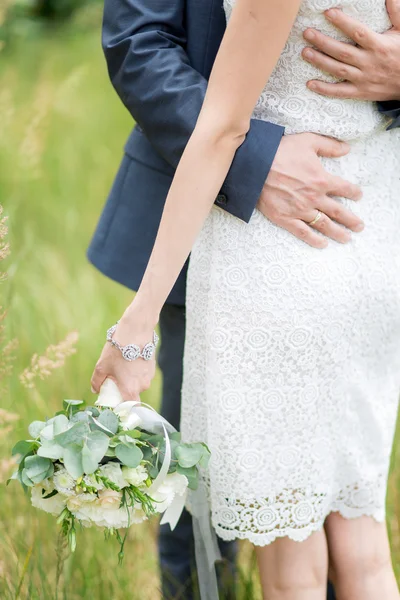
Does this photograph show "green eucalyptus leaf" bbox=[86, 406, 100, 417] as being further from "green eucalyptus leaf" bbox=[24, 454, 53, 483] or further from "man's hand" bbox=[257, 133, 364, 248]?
"man's hand" bbox=[257, 133, 364, 248]

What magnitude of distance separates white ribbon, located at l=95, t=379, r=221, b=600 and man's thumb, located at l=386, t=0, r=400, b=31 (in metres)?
0.77

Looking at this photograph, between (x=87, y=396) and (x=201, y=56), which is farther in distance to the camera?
(x=87, y=396)

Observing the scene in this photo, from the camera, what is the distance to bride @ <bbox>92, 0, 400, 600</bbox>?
1.35m

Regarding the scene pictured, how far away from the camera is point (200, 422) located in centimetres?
154

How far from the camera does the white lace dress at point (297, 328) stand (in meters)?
1.37

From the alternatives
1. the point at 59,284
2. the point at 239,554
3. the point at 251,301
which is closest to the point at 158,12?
the point at 251,301

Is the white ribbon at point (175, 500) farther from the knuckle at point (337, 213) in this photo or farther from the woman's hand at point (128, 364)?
the knuckle at point (337, 213)

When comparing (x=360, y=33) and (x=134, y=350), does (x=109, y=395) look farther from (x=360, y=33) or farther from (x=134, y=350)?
(x=360, y=33)

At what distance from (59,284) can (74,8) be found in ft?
12.2

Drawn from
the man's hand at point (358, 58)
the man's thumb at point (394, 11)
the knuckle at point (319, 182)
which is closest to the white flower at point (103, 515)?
the knuckle at point (319, 182)

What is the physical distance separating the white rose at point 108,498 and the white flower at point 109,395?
0.52ft

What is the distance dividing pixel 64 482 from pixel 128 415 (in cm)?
15

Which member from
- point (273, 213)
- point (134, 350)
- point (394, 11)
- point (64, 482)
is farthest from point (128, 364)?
point (394, 11)

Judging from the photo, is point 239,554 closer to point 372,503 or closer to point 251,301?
point 372,503
